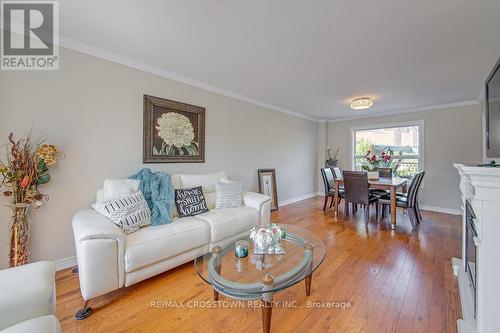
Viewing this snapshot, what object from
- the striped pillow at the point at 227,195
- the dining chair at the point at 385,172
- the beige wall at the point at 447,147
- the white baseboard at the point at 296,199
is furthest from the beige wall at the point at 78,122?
the beige wall at the point at 447,147

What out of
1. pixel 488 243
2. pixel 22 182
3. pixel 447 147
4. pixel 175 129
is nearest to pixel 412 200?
pixel 447 147

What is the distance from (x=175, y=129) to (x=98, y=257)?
189cm

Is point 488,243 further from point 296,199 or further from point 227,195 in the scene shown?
point 296,199

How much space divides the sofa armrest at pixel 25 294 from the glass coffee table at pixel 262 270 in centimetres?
80

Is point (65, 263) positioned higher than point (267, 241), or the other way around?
point (267, 241)

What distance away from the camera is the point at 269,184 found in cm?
462

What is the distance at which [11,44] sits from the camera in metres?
1.96

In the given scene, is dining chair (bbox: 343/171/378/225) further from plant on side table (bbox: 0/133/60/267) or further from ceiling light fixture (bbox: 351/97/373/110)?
plant on side table (bbox: 0/133/60/267)

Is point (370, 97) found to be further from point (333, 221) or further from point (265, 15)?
point (265, 15)

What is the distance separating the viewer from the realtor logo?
1.78m

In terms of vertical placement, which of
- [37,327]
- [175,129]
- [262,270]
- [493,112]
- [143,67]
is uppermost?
[143,67]

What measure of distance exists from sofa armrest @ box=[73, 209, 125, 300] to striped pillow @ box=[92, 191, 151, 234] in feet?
0.59

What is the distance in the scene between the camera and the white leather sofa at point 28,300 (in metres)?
0.88

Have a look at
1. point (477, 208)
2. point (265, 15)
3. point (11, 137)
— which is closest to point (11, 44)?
point (11, 137)
